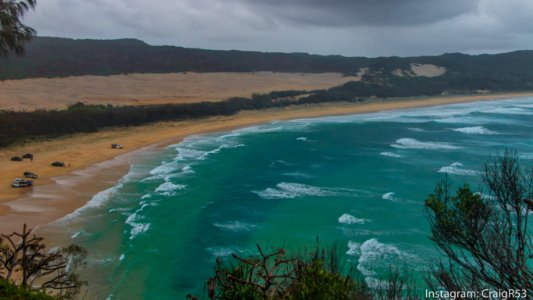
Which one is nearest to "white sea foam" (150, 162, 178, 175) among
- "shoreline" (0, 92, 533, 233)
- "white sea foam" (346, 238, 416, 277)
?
"shoreline" (0, 92, 533, 233)

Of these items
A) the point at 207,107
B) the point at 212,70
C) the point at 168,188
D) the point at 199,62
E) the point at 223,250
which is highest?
the point at 199,62

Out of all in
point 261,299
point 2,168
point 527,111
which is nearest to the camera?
point 261,299

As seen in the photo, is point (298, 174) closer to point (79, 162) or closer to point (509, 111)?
point (79, 162)

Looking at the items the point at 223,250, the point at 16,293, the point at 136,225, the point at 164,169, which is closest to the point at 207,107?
the point at 164,169

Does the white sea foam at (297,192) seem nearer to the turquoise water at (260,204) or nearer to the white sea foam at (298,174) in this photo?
the turquoise water at (260,204)

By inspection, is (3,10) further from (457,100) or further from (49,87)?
(457,100)

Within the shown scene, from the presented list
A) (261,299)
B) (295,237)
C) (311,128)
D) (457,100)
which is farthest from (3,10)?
(457,100)
